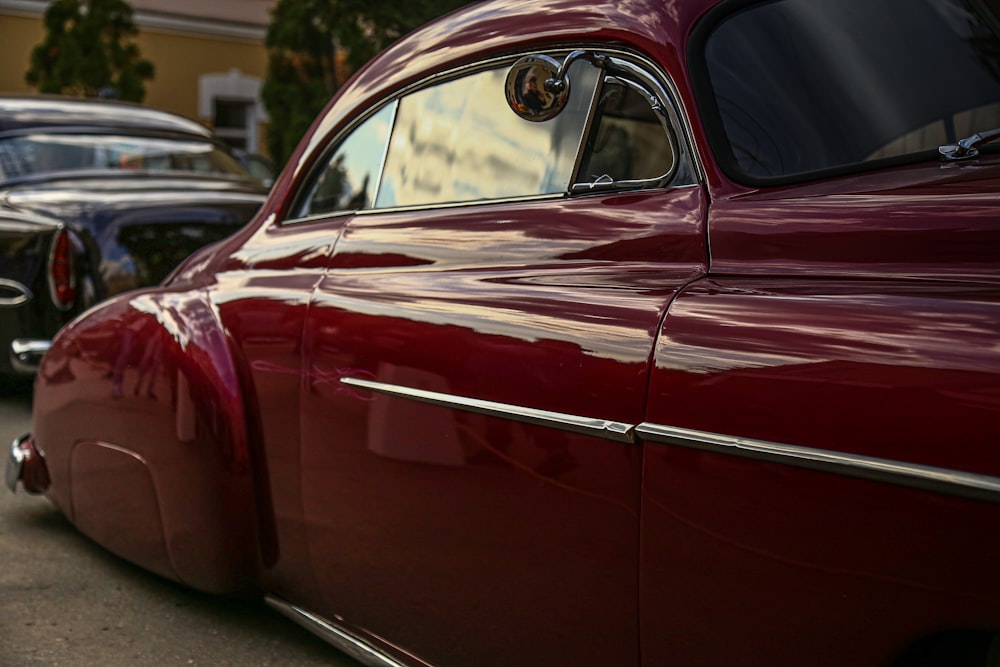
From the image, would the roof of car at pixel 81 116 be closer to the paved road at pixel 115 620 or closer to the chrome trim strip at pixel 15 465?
the chrome trim strip at pixel 15 465

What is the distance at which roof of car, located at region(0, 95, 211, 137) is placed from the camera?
736 centimetres

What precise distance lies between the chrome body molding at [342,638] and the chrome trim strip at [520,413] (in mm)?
549

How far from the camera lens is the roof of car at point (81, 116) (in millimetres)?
7355

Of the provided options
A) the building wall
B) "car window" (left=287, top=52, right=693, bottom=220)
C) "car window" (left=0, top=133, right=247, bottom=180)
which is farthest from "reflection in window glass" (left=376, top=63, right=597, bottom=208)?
the building wall

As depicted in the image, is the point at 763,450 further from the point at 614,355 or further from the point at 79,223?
the point at 79,223

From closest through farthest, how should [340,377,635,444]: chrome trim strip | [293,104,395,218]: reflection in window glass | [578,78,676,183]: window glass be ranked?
[340,377,635,444]: chrome trim strip → [578,78,676,183]: window glass → [293,104,395,218]: reflection in window glass

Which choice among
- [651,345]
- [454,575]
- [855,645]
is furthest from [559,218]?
[855,645]

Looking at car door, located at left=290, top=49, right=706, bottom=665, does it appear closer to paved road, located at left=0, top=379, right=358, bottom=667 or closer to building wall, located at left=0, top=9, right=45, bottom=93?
paved road, located at left=0, top=379, right=358, bottom=667

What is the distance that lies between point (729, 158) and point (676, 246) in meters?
0.17

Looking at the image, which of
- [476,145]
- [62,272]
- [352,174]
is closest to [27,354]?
[62,272]

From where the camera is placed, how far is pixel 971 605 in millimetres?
1512

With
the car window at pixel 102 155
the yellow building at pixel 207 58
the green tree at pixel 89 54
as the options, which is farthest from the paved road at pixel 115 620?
the yellow building at pixel 207 58

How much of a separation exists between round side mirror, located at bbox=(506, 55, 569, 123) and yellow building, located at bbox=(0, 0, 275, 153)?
63.9ft

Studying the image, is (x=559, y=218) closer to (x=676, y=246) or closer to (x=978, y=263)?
(x=676, y=246)
